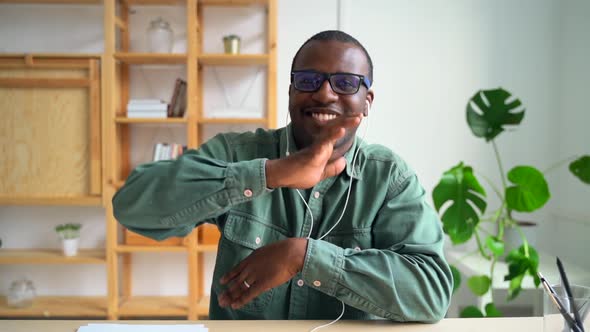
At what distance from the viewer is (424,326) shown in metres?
1.01

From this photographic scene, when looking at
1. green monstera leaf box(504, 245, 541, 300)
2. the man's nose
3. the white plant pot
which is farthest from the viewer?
the white plant pot

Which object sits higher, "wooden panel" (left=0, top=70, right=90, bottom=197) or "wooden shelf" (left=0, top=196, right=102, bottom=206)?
"wooden panel" (left=0, top=70, right=90, bottom=197)

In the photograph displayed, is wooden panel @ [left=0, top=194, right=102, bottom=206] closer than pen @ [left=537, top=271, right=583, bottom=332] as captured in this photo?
No

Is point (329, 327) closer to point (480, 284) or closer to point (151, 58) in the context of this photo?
point (480, 284)

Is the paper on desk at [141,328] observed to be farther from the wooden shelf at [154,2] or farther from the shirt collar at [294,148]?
the wooden shelf at [154,2]

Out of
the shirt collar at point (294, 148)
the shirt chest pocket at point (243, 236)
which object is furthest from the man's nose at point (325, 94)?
the shirt chest pocket at point (243, 236)

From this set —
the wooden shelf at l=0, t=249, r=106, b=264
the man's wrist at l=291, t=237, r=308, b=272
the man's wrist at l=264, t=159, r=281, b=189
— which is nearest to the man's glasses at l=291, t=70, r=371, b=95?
the man's wrist at l=264, t=159, r=281, b=189

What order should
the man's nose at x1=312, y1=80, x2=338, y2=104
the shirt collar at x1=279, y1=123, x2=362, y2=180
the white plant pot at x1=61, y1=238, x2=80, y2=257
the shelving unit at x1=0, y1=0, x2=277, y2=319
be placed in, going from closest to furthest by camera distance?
the man's nose at x1=312, y1=80, x2=338, y2=104 < the shirt collar at x1=279, y1=123, x2=362, y2=180 < the shelving unit at x1=0, y1=0, x2=277, y2=319 < the white plant pot at x1=61, y1=238, x2=80, y2=257

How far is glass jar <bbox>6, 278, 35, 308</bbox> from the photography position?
2.56 m

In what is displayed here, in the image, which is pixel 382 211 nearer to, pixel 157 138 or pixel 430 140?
pixel 430 140

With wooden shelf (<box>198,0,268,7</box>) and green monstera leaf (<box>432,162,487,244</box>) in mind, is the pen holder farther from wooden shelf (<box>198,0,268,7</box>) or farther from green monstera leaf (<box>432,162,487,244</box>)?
wooden shelf (<box>198,0,268,7</box>)

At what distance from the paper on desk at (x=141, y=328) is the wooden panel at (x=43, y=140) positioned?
1.73 metres

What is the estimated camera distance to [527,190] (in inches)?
79.3

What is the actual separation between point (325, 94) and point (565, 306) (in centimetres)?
67
